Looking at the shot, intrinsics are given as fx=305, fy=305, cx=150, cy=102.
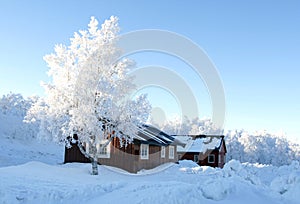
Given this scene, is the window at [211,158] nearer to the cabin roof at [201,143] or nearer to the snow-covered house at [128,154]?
the cabin roof at [201,143]

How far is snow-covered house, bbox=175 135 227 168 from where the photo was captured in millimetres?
41969

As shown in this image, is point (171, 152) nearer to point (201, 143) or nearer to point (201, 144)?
point (201, 144)

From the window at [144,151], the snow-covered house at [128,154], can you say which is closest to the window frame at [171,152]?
the snow-covered house at [128,154]

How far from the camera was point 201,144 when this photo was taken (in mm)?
44031

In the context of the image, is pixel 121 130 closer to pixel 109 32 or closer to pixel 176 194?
pixel 109 32

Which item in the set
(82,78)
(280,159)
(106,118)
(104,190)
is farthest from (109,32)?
(280,159)

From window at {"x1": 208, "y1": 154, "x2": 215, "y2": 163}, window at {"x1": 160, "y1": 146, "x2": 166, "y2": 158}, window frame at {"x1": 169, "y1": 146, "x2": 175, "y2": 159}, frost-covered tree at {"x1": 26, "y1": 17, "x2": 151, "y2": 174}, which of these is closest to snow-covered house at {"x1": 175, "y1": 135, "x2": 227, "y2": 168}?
window at {"x1": 208, "y1": 154, "x2": 215, "y2": 163}

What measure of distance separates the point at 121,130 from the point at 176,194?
12.6 meters

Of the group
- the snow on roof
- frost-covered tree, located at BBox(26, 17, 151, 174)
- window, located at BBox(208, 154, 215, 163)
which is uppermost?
frost-covered tree, located at BBox(26, 17, 151, 174)

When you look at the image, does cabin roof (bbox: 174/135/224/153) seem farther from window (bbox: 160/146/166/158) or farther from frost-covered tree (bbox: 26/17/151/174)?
frost-covered tree (bbox: 26/17/151/174)

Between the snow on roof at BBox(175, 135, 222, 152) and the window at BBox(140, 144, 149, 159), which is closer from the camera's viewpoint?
the window at BBox(140, 144, 149, 159)

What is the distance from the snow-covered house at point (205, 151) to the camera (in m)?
42.0

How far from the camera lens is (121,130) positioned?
2042cm

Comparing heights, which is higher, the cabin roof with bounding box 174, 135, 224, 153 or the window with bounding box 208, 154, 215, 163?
the cabin roof with bounding box 174, 135, 224, 153
